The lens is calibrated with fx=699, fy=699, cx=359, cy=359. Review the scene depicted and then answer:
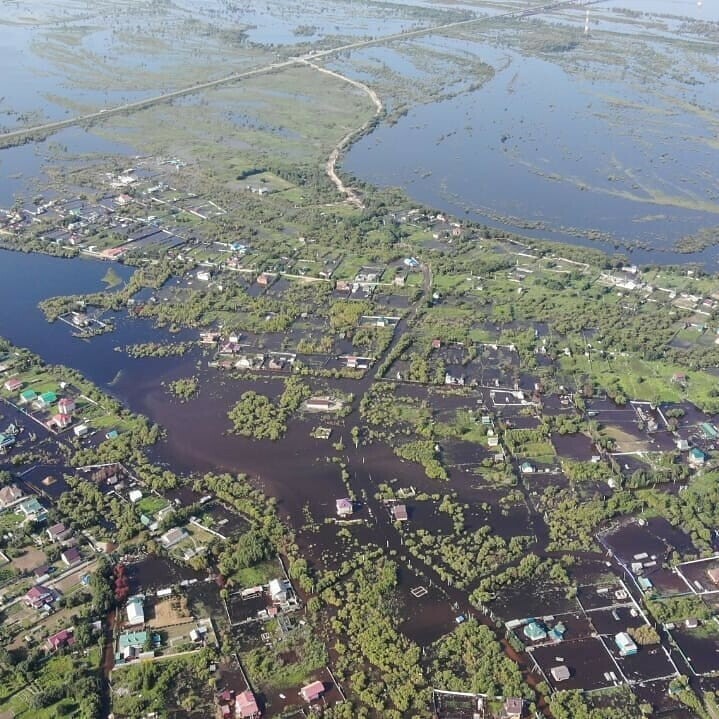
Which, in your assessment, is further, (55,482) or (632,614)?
(55,482)

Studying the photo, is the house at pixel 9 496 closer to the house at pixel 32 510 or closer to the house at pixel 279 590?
the house at pixel 32 510

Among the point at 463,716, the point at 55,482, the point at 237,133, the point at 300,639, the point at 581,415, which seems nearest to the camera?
the point at 463,716

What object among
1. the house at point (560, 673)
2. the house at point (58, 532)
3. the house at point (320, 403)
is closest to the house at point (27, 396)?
the house at point (58, 532)

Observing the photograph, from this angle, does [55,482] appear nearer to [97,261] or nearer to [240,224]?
[97,261]

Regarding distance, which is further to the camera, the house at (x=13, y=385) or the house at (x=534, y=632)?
the house at (x=13, y=385)

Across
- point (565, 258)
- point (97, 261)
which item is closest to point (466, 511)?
point (565, 258)

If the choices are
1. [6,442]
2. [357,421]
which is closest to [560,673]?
[357,421]
